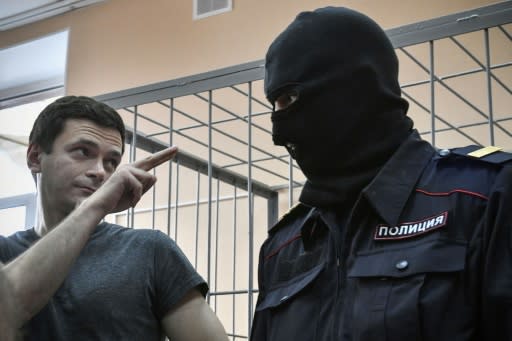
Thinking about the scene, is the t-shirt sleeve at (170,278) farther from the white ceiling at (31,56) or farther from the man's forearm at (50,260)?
the white ceiling at (31,56)

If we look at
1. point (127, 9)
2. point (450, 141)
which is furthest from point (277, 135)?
point (127, 9)

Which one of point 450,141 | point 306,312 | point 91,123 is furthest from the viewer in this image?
point 450,141

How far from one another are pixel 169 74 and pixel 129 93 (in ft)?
5.12

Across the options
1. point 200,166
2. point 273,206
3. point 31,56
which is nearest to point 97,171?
point 200,166

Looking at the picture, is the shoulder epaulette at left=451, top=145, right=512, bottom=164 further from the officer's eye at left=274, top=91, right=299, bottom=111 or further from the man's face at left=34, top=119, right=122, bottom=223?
the man's face at left=34, top=119, right=122, bottom=223

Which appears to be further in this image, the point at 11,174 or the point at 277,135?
the point at 11,174

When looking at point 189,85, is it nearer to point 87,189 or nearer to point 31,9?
point 87,189

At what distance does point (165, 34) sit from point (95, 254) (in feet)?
7.21

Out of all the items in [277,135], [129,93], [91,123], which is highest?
[129,93]

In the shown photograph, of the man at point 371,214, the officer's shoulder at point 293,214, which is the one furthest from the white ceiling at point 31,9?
the man at point 371,214

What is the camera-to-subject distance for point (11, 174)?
14.0 feet

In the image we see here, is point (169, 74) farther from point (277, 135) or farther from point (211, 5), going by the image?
point (277, 135)

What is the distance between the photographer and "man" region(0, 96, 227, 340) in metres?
1.33

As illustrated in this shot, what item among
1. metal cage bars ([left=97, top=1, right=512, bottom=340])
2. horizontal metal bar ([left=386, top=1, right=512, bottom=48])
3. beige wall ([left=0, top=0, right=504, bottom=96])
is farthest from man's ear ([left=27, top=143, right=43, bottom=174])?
beige wall ([left=0, top=0, right=504, bottom=96])
